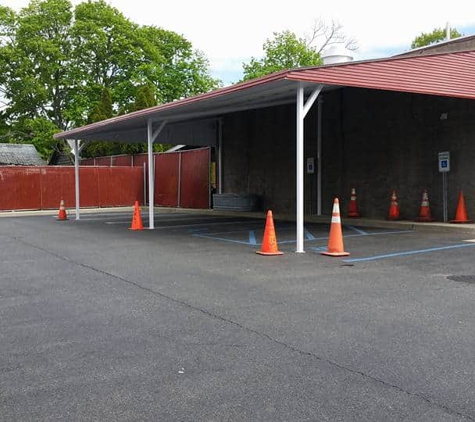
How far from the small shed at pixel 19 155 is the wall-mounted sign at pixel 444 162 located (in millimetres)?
36278

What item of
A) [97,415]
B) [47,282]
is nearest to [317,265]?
[47,282]

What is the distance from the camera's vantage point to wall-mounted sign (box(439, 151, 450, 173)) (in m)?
13.7

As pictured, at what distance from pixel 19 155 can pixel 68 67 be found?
28.5 feet

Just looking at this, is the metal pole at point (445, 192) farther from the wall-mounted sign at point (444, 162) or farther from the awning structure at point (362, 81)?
the awning structure at point (362, 81)

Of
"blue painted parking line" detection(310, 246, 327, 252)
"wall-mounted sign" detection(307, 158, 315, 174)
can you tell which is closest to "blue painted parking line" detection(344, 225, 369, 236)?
"blue painted parking line" detection(310, 246, 327, 252)

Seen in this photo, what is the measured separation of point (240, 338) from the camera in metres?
4.63

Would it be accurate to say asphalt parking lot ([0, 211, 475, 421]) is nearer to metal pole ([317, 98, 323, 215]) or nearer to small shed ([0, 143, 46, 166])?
metal pole ([317, 98, 323, 215])

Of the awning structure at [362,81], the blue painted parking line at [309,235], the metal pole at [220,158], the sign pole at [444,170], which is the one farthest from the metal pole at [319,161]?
the metal pole at [220,158]

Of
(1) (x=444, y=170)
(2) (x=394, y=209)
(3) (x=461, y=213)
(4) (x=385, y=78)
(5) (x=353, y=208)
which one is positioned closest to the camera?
(4) (x=385, y=78)

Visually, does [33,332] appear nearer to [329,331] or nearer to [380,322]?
[329,331]

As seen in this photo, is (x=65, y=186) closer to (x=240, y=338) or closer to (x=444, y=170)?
(x=444, y=170)

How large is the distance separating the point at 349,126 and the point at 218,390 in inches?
557

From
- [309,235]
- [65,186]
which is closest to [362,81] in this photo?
[309,235]

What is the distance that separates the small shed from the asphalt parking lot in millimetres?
36774
